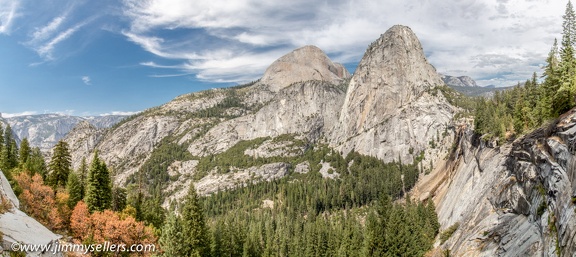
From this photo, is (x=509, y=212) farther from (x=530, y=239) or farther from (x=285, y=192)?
(x=285, y=192)

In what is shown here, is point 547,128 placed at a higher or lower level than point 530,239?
higher

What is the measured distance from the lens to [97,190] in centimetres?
5347

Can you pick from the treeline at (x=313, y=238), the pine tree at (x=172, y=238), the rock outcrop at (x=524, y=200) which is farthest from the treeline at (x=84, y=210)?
the rock outcrop at (x=524, y=200)

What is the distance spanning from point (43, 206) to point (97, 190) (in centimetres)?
1032

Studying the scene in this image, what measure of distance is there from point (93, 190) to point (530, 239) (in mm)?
61034

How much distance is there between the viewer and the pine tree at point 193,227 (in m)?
48.6

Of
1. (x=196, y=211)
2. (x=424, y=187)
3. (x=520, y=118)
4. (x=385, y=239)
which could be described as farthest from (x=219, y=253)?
(x=424, y=187)

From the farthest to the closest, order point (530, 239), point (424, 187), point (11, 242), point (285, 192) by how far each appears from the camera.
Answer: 1. point (285, 192)
2. point (424, 187)
3. point (530, 239)
4. point (11, 242)

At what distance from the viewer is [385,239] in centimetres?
7006

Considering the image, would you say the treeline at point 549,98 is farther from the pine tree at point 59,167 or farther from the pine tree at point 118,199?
the pine tree at point 59,167

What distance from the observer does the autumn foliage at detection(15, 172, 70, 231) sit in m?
41.6

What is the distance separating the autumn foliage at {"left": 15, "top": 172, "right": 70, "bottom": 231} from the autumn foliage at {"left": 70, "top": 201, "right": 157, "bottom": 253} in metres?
1.51

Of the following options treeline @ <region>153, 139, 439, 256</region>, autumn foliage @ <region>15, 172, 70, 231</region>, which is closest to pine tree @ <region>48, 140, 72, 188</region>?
autumn foliage @ <region>15, 172, 70, 231</region>

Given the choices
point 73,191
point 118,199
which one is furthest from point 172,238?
point 118,199
